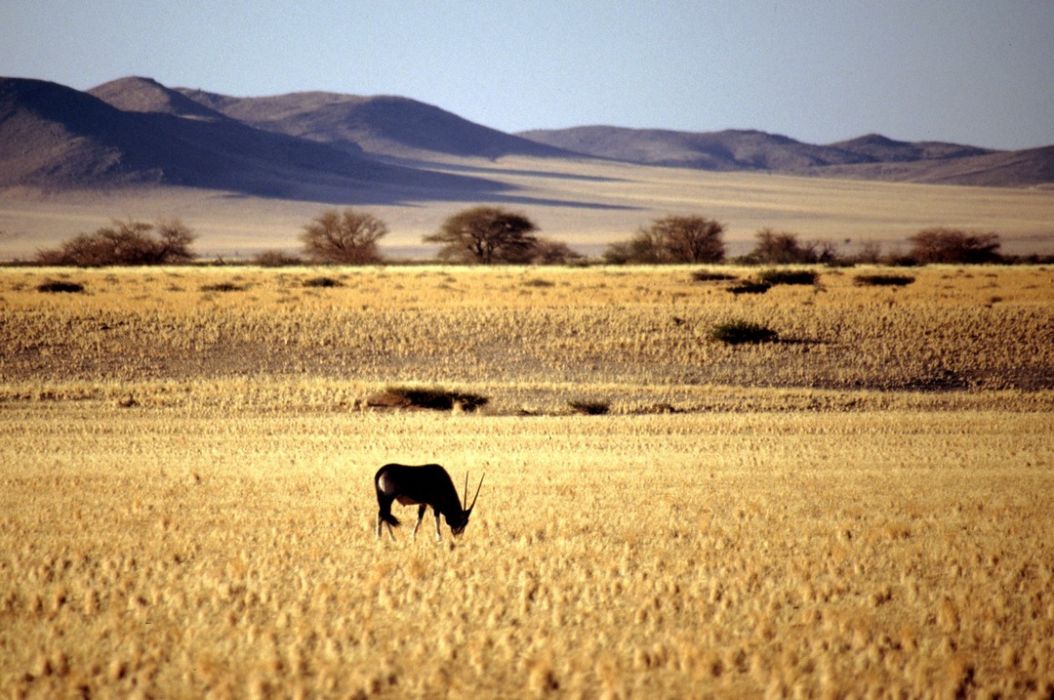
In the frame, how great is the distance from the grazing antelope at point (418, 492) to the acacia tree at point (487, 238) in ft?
204

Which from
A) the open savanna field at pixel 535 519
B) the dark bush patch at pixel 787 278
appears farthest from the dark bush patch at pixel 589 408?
the dark bush patch at pixel 787 278

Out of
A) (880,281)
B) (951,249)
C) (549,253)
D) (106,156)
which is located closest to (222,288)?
(880,281)

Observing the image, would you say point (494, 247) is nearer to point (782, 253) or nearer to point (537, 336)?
point (782, 253)

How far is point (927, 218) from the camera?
557 feet

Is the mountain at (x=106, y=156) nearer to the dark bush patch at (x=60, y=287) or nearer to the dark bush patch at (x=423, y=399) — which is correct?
the dark bush patch at (x=60, y=287)

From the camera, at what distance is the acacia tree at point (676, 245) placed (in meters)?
74.0

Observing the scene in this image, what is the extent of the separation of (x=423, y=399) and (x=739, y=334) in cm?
1070

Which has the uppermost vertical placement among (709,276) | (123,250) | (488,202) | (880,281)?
(488,202)

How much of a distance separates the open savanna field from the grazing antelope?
24cm

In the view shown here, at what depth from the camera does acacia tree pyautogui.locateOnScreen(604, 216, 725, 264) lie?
7400 centimetres

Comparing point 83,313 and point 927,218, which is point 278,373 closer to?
point 83,313

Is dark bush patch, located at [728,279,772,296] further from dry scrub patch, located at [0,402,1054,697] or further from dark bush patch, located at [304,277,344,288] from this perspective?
dry scrub patch, located at [0,402,1054,697]

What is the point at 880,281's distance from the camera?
44969mm

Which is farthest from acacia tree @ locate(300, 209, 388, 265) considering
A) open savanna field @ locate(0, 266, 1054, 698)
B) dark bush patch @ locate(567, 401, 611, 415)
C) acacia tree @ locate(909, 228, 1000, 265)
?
dark bush patch @ locate(567, 401, 611, 415)
